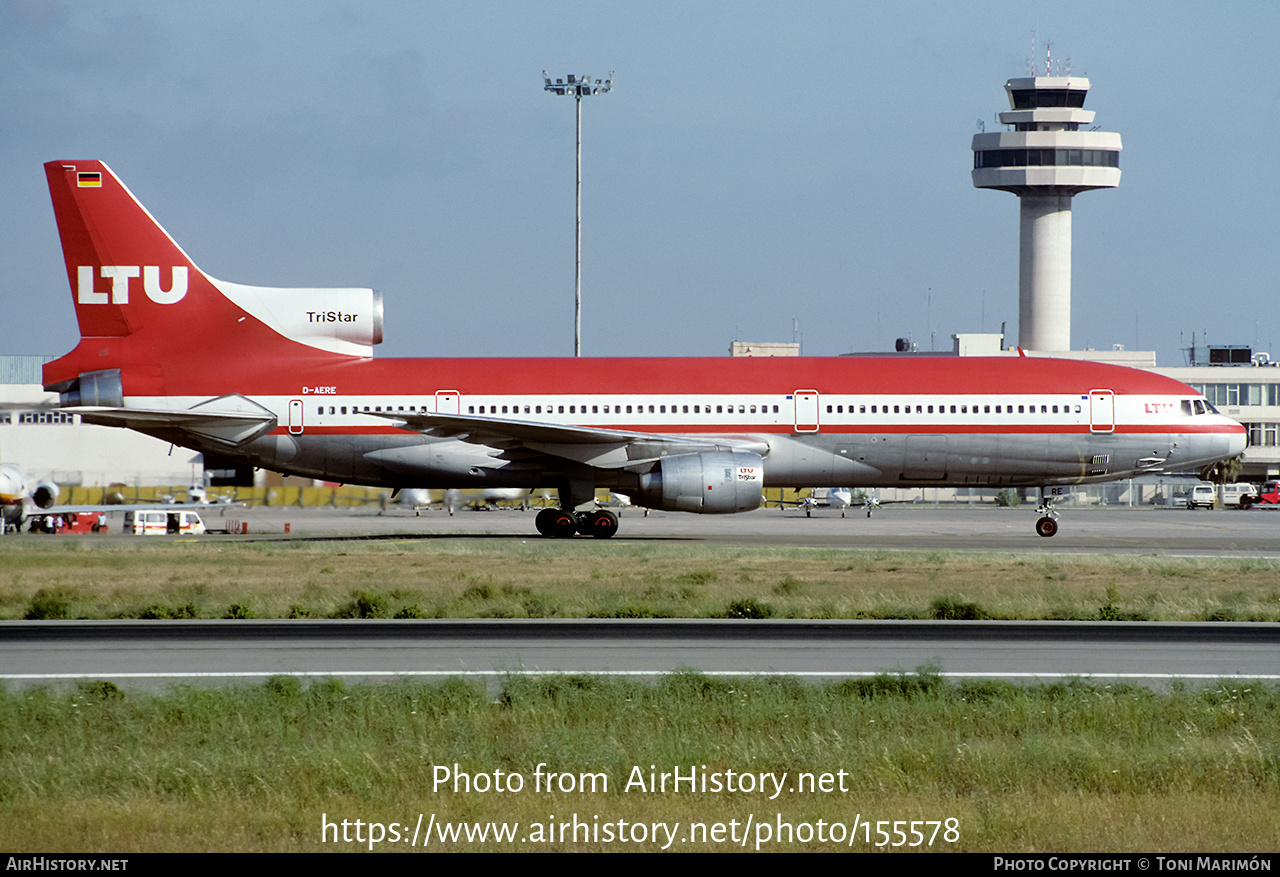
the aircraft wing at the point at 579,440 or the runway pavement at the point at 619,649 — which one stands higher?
the aircraft wing at the point at 579,440

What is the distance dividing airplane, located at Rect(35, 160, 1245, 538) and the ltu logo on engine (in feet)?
0.15

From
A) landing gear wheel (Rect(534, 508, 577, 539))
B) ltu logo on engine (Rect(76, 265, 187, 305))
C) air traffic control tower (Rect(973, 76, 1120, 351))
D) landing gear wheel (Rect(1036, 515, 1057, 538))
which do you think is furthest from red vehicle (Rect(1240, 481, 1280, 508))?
ltu logo on engine (Rect(76, 265, 187, 305))

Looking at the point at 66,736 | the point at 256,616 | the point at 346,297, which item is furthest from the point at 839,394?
the point at 66,736

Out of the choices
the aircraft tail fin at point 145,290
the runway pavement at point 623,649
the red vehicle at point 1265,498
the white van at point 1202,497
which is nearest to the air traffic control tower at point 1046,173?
the red vehicle at point 1265,498

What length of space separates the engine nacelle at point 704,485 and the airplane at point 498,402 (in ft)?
4.17

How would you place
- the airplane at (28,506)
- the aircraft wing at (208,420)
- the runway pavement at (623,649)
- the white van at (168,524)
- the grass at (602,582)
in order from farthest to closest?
the white van at (168,524) → the airplane at (28,506) → the aircraft wing at (208,420) → the grass at (602,582) → the runway pavement at (623,649)

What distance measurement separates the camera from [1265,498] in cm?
8862

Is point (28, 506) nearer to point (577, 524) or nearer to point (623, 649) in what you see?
point (577, 524)

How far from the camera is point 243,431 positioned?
36875 millimetres

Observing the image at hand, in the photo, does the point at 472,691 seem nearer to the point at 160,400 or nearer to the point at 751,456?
the point at 751,456

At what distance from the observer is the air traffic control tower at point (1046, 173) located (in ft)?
440

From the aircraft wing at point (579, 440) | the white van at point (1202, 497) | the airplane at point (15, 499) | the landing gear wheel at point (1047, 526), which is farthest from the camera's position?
the white van at point (1202, 497)

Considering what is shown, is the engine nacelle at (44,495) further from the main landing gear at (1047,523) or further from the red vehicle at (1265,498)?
the red vehicle at (1265,498)

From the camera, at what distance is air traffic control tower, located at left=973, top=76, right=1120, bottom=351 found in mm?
134000
